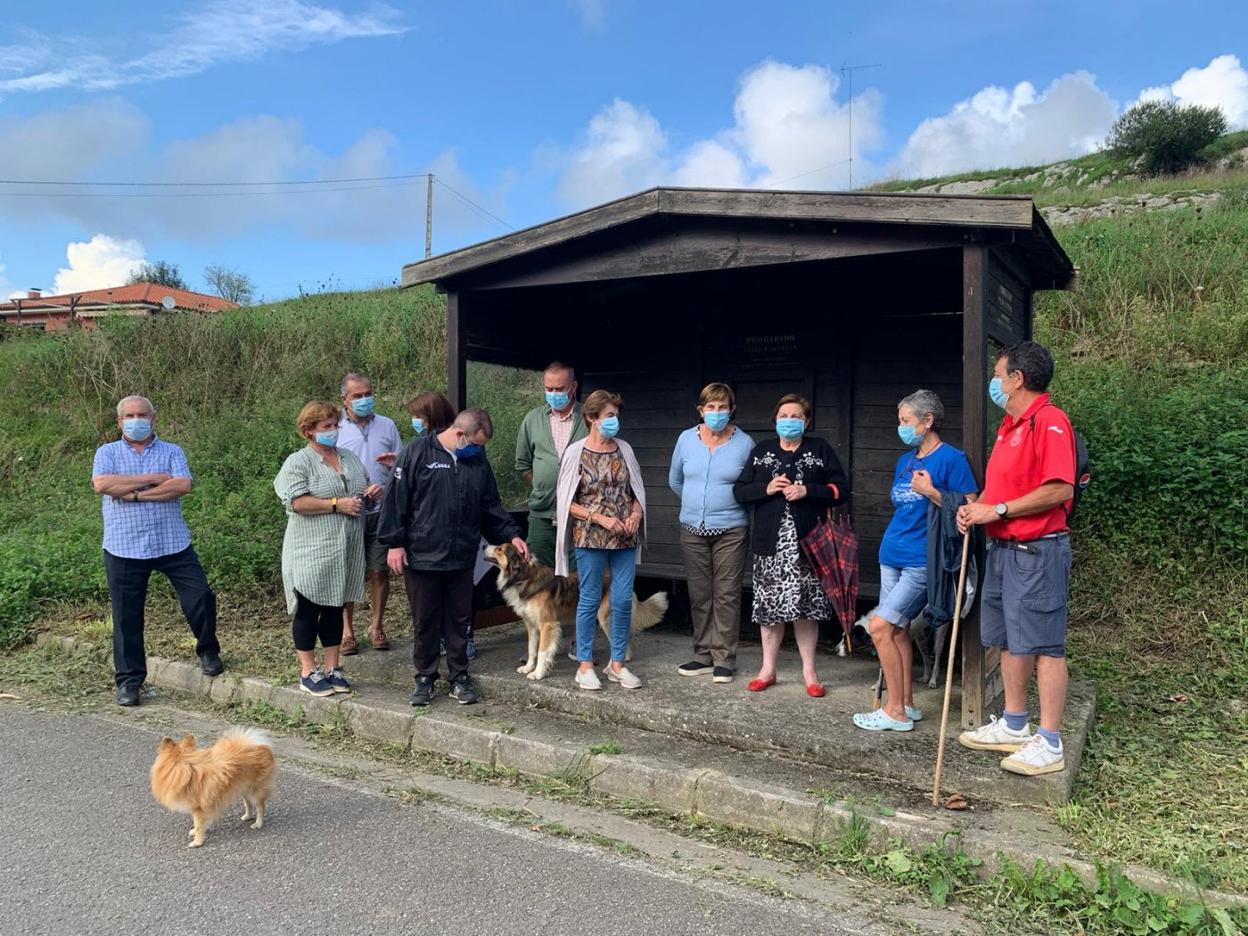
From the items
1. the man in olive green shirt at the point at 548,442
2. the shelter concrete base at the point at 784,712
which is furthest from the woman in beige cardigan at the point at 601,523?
the man in olive green shirt at the point at 548,442

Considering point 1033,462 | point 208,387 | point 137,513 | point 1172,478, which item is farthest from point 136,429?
point 208,387

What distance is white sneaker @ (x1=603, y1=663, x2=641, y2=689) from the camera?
5207mm

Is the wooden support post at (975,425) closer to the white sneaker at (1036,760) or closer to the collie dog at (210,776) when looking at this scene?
the white sneaker at (1036,760)

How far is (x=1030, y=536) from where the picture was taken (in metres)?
3.90

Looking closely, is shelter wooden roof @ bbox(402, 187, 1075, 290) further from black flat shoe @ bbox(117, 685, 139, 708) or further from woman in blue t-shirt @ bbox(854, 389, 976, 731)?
black flat shoe @ bbox(117, 685, 139, 708)

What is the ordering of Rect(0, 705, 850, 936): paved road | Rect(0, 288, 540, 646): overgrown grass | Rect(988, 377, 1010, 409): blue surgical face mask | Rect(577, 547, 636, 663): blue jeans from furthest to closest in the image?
Rect(0, 288, 540, 646): overgrown grass, Rect(577, 547, 636, 663): blue jeans, Rect(988, 377, 1010, 409): blue surgical face mask, Rect(0, 705, 850, 936): paved road

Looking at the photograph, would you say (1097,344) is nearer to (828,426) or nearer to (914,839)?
(828,426)

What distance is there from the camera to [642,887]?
335 centimetres

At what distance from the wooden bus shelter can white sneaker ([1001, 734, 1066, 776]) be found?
573 mm

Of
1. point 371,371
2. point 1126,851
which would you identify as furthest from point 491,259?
point 371,371

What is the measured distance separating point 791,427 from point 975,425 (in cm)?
106

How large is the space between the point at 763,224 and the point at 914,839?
Answer: 352cm

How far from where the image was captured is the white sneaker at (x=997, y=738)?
4.10 m

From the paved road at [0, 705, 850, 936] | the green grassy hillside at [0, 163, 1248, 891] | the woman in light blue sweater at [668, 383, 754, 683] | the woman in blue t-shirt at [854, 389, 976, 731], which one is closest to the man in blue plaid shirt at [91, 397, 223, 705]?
the paved road at [0, 705, 850, 936]
